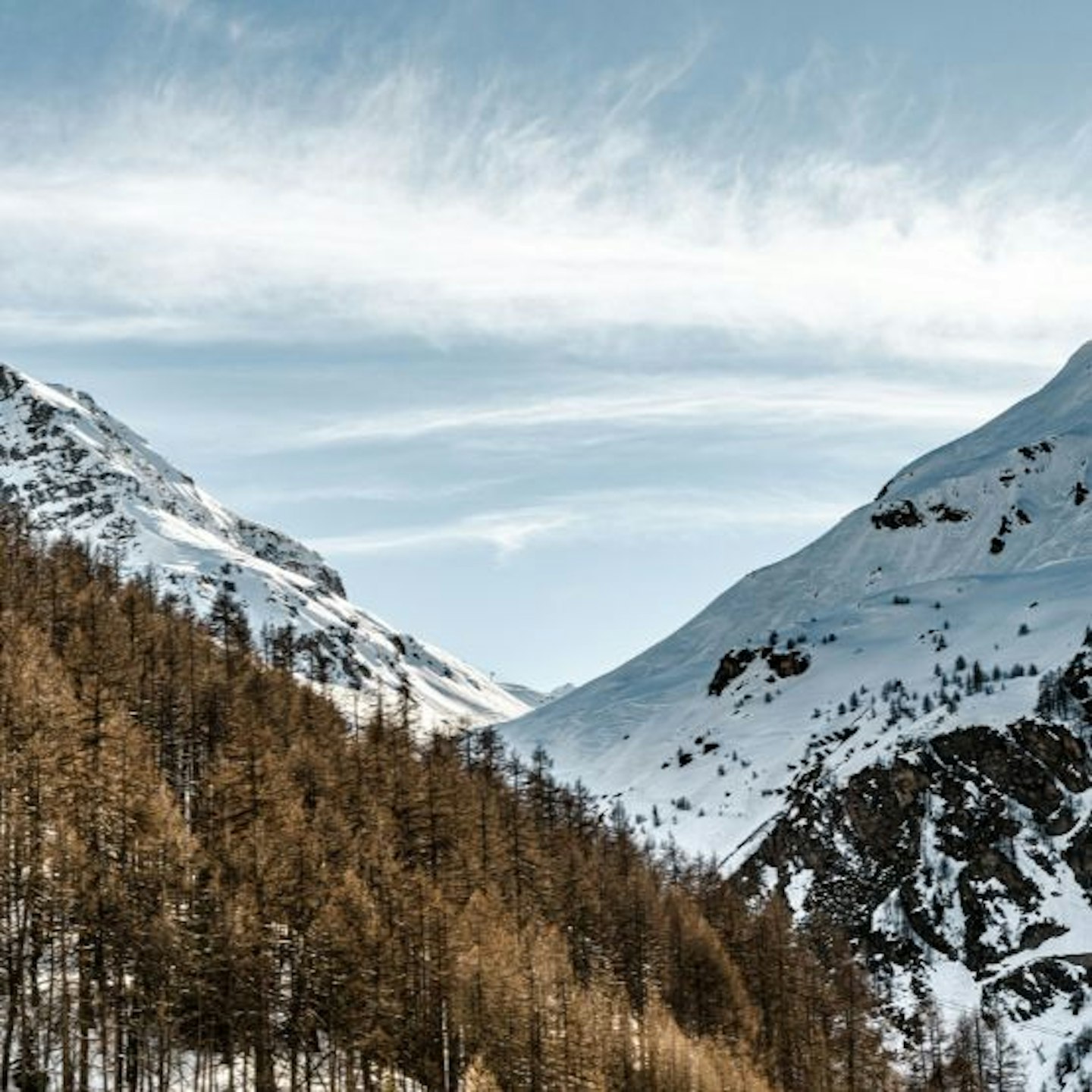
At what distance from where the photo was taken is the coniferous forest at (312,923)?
64875 mm

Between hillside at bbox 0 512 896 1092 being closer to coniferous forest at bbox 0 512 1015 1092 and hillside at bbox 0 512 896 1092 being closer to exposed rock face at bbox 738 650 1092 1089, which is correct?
coniferous forest at bbox 0 512 1015 1092

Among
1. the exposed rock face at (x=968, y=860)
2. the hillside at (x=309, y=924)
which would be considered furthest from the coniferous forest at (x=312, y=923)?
the exposed rock face at (x=968, y=860)

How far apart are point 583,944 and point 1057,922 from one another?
67880 millimetres

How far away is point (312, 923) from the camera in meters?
72.4

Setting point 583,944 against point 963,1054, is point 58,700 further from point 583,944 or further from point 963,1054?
point 963,1054

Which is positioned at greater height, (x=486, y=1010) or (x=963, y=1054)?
(x=486, y=1010)

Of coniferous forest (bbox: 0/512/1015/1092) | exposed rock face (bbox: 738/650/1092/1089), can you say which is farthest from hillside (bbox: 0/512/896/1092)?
exposed rock face (bbox: 738/650/1092/1089)

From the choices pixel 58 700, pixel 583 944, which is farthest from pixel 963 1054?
pixel 58 700

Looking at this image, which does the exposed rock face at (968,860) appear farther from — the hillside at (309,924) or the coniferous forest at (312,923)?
the hillside at (309,924)

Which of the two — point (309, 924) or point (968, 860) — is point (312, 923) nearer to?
point (309, 924)

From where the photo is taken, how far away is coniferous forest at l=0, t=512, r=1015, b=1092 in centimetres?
6488

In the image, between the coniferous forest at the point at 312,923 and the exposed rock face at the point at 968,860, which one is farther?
the exposed rock face at the point at 968,860

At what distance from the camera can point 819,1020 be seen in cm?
11362

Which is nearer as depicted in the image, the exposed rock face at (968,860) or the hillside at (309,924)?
the hillside at (309,924)
